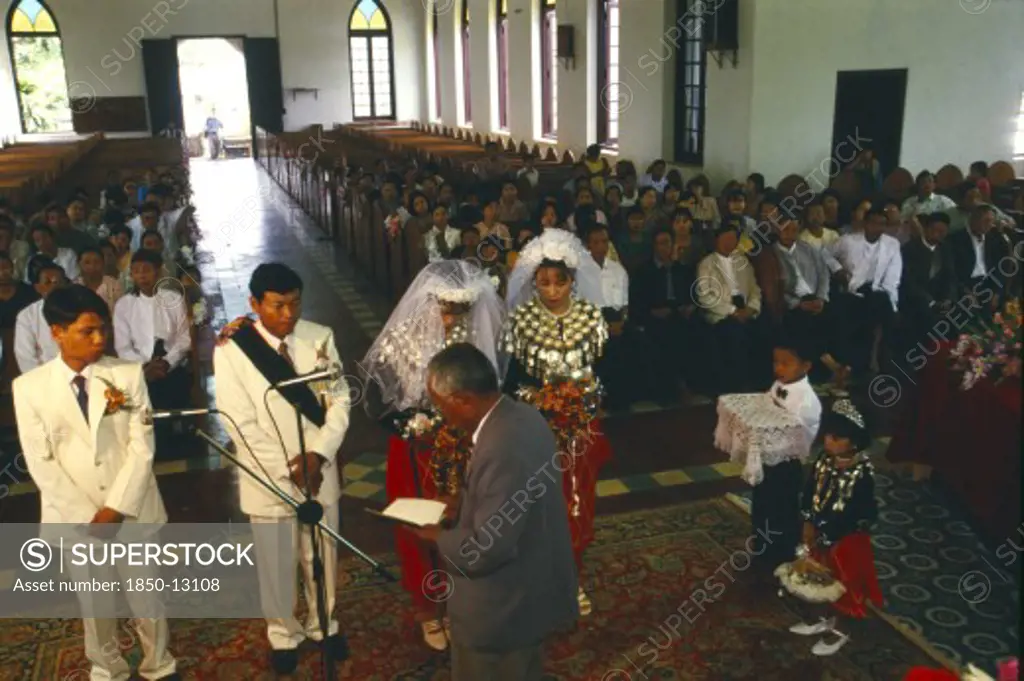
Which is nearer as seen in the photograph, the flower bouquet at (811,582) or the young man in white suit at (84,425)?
the young man in white suit at (84,425)

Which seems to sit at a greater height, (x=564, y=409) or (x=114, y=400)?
(x=114, y=400)

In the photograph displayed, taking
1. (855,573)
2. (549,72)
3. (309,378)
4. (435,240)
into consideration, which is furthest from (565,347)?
(549,72)

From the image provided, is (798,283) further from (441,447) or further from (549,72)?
(549,72)

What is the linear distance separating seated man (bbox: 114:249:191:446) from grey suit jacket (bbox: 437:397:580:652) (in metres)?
3.68

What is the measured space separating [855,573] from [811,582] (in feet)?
0.61

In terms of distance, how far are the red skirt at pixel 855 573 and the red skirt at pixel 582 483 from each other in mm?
991

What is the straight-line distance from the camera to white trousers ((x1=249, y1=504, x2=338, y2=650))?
3438mm

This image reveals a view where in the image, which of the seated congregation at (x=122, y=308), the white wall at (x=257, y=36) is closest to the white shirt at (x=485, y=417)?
the seated congregation at (x=122, y=308)

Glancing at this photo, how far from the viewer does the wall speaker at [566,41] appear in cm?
1455

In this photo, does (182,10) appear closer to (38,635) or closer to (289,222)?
(289,222)

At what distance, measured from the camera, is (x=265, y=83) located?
80.7 feet

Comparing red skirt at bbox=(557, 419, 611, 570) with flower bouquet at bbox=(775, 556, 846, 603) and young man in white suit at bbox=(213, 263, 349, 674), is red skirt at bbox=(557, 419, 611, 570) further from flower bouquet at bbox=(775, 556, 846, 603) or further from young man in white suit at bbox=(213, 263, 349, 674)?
young man in white suit at bbox=(213, 263, 349, 674)

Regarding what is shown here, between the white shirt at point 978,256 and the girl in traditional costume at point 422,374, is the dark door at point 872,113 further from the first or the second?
the girl in traditional costume at point 422,374

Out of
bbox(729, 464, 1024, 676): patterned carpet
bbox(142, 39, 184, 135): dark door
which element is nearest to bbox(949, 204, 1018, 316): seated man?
bbox(729, 464, 1024, 676): patterned carpet
